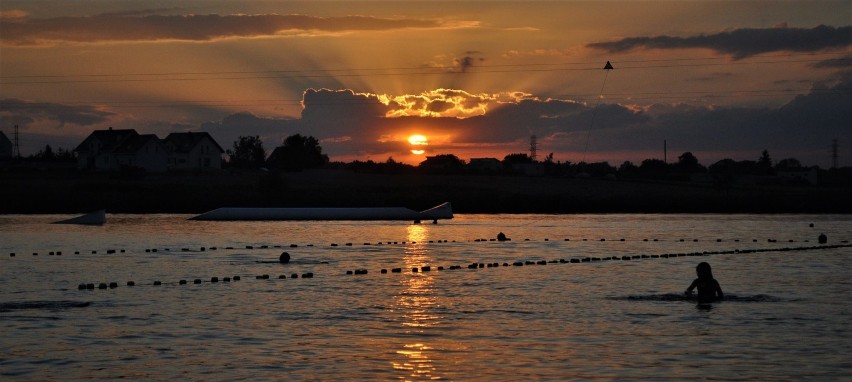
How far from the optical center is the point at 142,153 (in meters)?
164

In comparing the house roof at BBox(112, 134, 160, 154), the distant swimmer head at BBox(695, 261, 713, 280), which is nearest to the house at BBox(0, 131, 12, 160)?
the house roof at BBox(112, 134, 160, 154)

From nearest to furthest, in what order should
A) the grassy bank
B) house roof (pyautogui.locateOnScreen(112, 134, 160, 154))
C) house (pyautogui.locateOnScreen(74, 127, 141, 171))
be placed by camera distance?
the grassy bank
house roof (pyautogui.locateOnScreen(112, 134, 160, 154))
house (pyautogui.locateOnScreen(74, 127, 141, 171))

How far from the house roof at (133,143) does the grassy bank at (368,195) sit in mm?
17849

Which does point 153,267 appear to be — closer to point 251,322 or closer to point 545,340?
point 251,322

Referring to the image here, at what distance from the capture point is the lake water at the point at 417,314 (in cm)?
2141

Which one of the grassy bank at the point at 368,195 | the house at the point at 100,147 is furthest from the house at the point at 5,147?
the grassy bank at the point at 368,195

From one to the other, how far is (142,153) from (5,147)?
4431 cm

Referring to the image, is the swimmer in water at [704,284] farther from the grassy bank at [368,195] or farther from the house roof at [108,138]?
the house roof at [108,138]

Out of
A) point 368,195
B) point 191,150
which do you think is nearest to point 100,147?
point 191,150

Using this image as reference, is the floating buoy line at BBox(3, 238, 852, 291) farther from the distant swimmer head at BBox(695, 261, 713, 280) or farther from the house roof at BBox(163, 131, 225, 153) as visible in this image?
the house roof at BBox(163, 131, 225, 153)

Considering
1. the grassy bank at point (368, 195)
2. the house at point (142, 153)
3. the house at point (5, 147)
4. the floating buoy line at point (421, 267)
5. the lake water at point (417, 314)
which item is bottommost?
the lake water at point (417, 314)

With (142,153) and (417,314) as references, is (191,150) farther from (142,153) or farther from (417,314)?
(417,314)

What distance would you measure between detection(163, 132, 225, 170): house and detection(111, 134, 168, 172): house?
261cm

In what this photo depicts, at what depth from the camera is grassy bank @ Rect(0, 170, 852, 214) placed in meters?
112
